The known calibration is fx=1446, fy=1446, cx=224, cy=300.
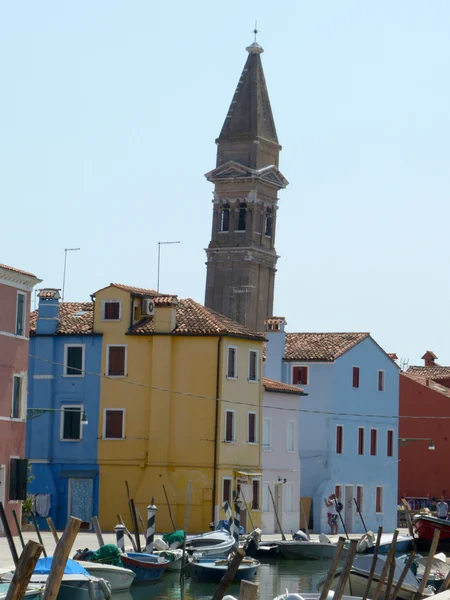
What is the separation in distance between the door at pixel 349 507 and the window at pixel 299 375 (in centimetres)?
490

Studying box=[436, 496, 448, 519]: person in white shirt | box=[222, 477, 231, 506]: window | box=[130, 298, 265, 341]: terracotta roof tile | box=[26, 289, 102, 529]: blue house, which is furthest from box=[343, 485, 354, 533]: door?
box=[26, 289, 102, 529]: blue house

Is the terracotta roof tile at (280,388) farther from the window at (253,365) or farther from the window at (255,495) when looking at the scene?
the window at (255,495)

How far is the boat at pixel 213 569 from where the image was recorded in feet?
118

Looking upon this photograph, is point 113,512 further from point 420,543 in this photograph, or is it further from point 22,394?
point 420,543

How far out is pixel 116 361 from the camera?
5228 centimetres

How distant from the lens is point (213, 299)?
3748 inches

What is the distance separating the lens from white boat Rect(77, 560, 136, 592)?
29.8 metres

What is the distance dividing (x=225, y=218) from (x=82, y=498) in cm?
4576

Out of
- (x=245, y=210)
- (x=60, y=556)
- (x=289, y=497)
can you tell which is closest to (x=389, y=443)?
(x=289, y=497)

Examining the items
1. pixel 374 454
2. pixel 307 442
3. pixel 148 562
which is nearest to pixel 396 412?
pixel 374 454

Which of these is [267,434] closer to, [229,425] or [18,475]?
[229,425]

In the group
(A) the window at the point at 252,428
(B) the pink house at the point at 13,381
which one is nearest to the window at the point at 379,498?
(A) the window at the point at 252,428

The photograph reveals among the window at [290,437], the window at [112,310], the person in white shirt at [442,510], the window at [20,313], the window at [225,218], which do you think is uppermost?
the window at [225,218]

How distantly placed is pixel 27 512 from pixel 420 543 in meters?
15.3
